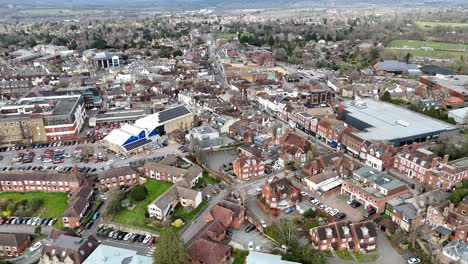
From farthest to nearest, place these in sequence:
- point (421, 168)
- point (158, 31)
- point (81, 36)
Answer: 1. point (158, 31)
2. point (81, 36)
3. point (421, 168)

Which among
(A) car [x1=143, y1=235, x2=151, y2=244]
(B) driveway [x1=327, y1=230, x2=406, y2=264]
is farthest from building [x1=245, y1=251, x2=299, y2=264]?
(A) car [x1=143, y1=235, x2=151, y2=244]

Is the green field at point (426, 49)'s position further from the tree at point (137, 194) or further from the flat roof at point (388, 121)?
the tree at point (137, 194)

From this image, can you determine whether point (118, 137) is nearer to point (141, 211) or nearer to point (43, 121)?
point (43, 121)

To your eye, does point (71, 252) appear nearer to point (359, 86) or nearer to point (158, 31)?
point (359, 86)

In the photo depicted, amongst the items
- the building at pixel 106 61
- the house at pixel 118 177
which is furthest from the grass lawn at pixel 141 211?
the building at pixel 106 61

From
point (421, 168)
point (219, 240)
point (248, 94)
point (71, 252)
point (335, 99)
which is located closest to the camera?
point (71, 252)

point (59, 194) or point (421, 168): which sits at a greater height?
point (421, 168)

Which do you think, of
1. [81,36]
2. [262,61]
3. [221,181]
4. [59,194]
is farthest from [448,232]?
[81,36]

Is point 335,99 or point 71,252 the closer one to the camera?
point 71,252

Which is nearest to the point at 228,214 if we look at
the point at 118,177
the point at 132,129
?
the point at 118,177
